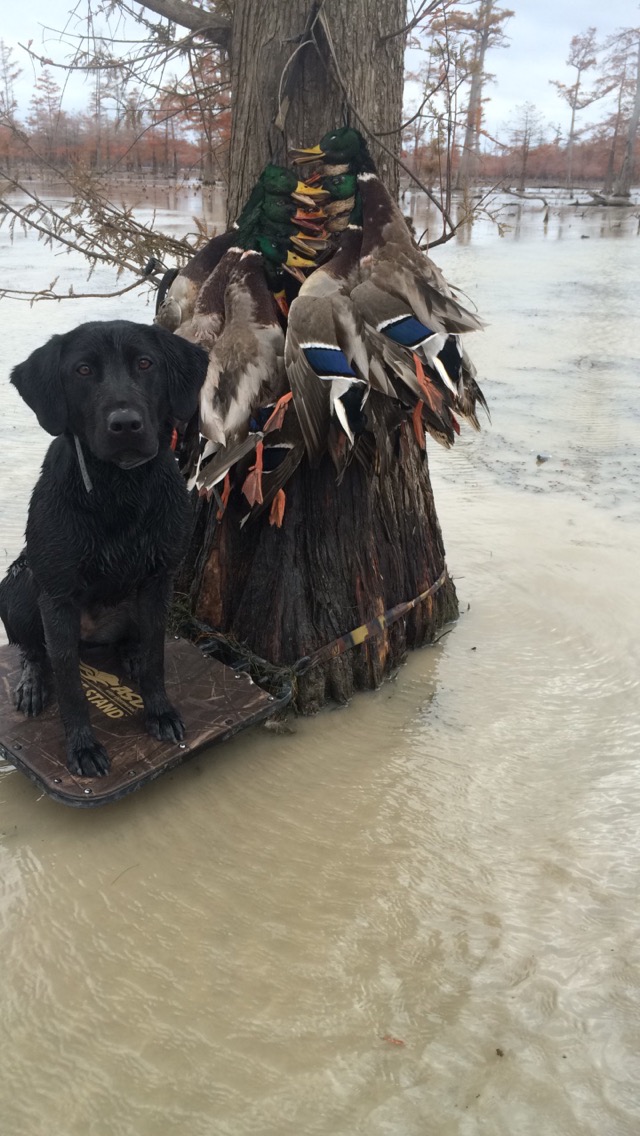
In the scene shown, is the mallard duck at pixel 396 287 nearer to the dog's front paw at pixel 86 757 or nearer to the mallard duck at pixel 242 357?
the mallard duck at pixel 242 357

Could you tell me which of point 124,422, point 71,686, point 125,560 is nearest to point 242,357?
point 124,422

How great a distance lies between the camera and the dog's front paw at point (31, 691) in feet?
10.7

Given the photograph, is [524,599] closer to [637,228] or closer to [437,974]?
[437,974]

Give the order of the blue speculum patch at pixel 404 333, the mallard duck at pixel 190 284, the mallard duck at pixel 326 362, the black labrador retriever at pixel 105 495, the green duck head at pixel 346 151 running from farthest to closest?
the mallard duck at pixel 190 284 < the green duck head at pixel 346 151 < the blue speculum patch at pixel 404 333 < the mallard duck at pixel 326 362 < the black labrador retriever at pixel 105 495

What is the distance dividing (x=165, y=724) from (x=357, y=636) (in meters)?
0.97

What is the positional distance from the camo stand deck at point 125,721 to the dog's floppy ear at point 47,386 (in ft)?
3.67

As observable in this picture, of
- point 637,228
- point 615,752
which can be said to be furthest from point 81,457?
point 637,228

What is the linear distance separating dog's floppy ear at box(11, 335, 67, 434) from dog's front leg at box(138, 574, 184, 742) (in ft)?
2.18

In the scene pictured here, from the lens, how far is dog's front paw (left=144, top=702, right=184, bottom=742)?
123 inches

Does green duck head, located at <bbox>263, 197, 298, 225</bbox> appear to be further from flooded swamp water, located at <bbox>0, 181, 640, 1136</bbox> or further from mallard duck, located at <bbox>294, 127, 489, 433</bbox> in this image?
flooded swamp water, located at <bbox>0, 181, 640, 1136</bbox>

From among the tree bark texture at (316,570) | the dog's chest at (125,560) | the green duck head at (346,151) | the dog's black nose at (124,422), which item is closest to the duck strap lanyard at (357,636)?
the tree bark texture at (316,570)

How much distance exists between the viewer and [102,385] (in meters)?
2.68

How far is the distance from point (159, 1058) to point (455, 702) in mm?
2035

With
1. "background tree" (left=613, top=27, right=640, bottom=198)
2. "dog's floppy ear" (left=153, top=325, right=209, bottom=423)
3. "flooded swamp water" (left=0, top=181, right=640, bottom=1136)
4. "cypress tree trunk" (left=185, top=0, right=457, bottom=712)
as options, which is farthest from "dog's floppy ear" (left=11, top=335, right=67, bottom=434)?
"background tree" (left=613, top=27, right=640, bottom=198)
